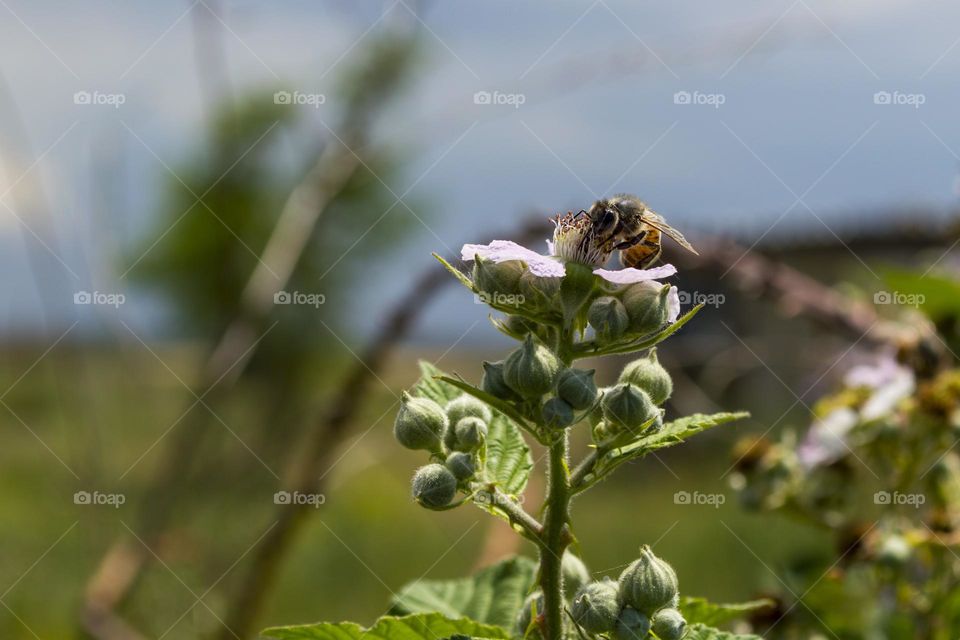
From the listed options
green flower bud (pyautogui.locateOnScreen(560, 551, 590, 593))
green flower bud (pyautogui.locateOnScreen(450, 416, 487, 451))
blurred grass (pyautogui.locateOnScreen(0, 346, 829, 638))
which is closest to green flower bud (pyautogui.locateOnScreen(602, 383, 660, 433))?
green flower bud (pyautogui.locateOnScreen(450, 416, 487, 451))

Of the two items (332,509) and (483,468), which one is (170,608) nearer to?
(483,468)

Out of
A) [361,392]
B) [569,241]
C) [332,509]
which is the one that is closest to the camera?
[569,241]

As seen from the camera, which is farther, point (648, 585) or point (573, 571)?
point (573, 571)

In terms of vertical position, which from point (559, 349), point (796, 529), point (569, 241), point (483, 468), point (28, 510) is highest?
point (569, 241)

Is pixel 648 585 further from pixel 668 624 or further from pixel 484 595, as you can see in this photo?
pixel 484 595

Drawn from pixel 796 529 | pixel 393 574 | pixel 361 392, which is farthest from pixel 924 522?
pixel 393 574

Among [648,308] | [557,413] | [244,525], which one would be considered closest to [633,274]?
[648,308]
